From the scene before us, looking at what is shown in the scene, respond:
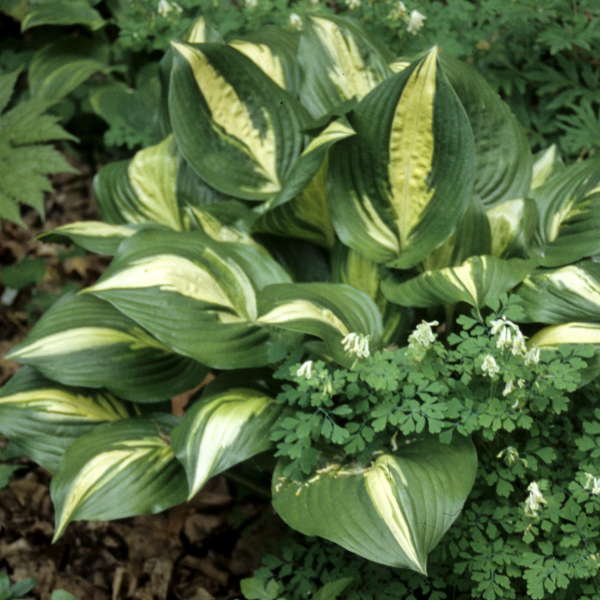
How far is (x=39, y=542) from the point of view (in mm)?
2566

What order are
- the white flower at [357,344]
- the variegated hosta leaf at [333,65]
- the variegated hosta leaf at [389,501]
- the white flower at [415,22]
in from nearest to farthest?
1. the variegated hosta leaf at [389,501]
2. the white flower at [357,344]
3. the variegated hosta leaf at [333,65]
4. the white flower at [415,22]

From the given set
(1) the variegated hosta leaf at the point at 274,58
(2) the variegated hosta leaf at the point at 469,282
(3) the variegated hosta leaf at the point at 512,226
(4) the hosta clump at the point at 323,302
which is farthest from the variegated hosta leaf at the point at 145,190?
(3) the variegated hosta leaf at the point at 512,226

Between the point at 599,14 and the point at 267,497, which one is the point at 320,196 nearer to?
the point at 267,497

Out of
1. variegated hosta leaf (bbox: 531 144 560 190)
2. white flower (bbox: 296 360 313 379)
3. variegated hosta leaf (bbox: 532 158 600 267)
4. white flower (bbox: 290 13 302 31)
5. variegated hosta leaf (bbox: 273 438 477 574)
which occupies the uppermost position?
white flower (bbox: 290 13 302 31)

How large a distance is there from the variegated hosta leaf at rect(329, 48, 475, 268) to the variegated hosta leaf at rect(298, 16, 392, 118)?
33 centimetres

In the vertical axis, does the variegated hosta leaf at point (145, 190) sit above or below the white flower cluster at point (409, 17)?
below

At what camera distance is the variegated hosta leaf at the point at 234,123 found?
2475 mm

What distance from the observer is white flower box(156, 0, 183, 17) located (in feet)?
10.1

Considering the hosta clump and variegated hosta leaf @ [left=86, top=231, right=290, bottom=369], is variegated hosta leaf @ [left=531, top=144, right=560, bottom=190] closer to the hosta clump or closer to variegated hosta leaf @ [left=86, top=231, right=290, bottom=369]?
the hosta clump

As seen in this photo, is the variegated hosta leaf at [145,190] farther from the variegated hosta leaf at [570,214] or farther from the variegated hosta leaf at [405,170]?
the variegated hosta leaf at [570,214]

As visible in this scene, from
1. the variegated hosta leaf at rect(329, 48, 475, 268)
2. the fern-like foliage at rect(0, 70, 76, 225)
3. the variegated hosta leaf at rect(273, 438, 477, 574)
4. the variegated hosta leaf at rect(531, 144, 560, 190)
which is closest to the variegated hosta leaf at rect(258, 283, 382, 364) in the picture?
the variegated hosta leaf at rect(329, 48, 475, 268)

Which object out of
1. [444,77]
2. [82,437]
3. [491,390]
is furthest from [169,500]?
[444,77]

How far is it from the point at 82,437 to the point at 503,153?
145 centimetres

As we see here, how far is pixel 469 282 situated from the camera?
2.06m
